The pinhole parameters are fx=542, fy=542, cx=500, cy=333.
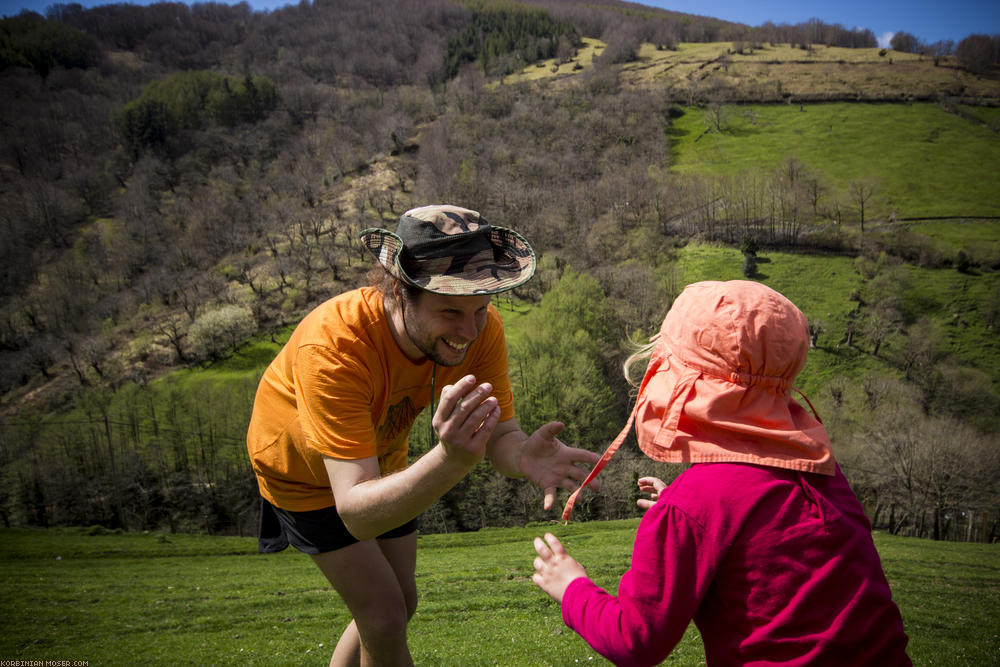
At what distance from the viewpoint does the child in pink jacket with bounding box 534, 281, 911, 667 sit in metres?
1.94

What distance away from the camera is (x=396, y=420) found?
3.46 metres

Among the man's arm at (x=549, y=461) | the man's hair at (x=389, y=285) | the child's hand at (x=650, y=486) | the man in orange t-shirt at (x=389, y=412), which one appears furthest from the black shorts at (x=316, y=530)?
the child's hand at (x=650, y=486)

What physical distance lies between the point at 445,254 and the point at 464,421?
89cm

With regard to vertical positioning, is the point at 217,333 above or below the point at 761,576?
below

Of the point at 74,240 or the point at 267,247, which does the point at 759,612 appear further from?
the point at 74,240

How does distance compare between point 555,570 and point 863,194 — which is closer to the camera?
point 555,570

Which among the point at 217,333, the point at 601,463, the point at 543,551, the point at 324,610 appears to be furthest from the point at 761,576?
the point at 217,333

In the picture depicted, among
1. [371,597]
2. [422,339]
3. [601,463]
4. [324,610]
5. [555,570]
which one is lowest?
[324,610]

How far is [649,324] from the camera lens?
4928cm

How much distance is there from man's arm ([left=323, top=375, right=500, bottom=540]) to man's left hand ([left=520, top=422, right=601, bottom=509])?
0.92 metres

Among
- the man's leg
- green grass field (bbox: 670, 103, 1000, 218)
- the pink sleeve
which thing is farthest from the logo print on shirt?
green grass field (bbox: 670, 103, 1000, 218)

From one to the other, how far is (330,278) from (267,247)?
25168mm

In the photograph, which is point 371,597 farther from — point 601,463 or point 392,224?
point 392,224

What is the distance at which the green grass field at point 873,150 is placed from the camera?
68.2m
